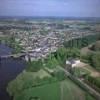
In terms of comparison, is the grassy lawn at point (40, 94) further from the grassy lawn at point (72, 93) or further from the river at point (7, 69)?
the river at point (7, 69)

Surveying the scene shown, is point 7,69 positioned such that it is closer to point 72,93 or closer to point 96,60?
point 72,93

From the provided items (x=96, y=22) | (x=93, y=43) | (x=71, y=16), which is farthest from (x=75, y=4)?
(x=93, y=43)

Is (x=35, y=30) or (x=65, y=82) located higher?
(x=35, y=30)

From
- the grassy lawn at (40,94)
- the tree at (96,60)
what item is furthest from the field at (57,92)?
the tree at (96,60)

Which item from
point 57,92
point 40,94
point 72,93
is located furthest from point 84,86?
point 40,94

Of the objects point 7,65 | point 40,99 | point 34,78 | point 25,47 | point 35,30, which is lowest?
point 40,99

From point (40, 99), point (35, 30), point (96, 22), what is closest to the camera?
point (40, 99)

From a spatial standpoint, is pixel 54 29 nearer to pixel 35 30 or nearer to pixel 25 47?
pixel 35 30

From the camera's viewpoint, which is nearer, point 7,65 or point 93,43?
point 7,65
